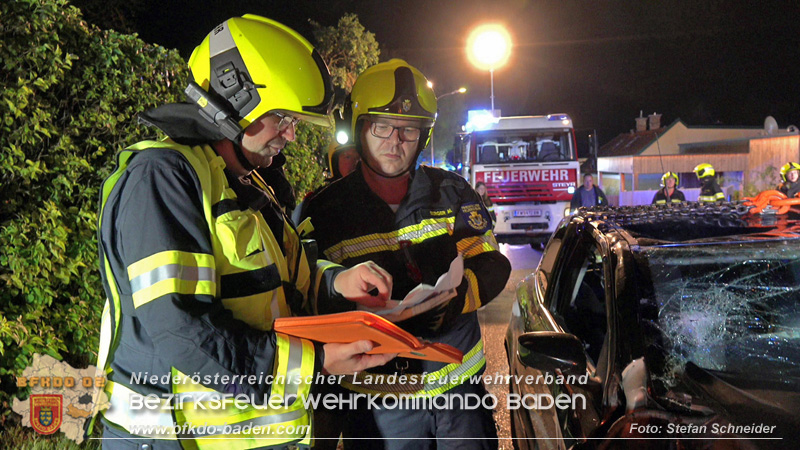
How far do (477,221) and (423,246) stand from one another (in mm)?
269

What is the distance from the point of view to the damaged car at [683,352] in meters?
1.67

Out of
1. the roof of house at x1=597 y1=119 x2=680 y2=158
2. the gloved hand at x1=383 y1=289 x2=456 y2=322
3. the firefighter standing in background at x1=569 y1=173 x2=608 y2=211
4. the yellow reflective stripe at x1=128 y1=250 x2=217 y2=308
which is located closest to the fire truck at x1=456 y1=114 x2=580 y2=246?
the firefighter standing in background at x1=569 y1=173 x2=608 y2=211

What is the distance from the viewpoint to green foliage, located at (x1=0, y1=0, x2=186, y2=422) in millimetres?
2977

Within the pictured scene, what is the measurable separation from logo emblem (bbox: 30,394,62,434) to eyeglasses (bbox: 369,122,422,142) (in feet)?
8.43

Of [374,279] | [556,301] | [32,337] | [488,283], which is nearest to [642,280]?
[488,283]

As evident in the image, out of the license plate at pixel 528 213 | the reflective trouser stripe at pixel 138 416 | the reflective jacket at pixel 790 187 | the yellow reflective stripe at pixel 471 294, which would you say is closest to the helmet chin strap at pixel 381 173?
the yellow reflective stripe at pixel 471 294

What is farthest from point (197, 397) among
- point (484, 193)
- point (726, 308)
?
point (484, 193)

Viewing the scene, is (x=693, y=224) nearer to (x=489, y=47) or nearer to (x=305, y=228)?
(x=305, y=228)

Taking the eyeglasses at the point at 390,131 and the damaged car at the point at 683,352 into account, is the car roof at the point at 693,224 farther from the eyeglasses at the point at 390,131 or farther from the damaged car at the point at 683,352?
the eyeglasses at the point at 390,131

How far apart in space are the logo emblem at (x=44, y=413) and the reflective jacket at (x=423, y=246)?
7.15 feet

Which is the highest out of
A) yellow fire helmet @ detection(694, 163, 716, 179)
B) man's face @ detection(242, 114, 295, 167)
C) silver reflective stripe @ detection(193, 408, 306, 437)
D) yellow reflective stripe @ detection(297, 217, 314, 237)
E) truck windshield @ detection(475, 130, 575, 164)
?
man's face @ detection(242, 114, 295, 167)

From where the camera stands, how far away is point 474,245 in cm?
240

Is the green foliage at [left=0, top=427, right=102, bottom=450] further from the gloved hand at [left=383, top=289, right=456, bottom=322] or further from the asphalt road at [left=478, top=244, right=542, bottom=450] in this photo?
the asphalt road at [left=478, top=244, right=542, bottom=450]

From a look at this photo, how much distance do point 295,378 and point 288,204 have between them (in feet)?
2.92
